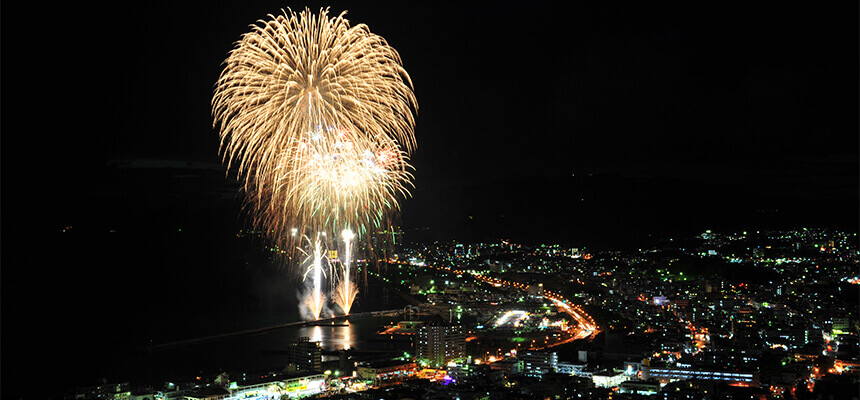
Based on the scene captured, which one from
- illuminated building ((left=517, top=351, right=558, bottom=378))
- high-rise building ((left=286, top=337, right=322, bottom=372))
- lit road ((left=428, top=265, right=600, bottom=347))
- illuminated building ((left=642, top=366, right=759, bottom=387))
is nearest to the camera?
illuminated building ((left=642, top=366, right=759, bottom=387))

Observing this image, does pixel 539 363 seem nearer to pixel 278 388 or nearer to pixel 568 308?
pixel 278 388

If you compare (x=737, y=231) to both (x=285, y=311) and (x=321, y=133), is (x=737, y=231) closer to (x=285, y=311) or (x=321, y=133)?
(x=285, y=311)

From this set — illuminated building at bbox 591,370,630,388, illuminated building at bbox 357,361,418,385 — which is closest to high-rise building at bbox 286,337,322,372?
illuminated building at bbox 357,361,418,385

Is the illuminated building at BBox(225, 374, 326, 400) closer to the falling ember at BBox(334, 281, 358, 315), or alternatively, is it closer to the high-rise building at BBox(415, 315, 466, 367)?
the high-rise building at BBox(415, 315, 466, 367)

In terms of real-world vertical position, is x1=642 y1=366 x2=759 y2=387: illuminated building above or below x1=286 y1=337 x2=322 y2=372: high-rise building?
below

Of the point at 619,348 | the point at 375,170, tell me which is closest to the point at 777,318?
the point at 619,348

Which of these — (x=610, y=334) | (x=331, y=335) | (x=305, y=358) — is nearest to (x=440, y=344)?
(x=305, y=358)
